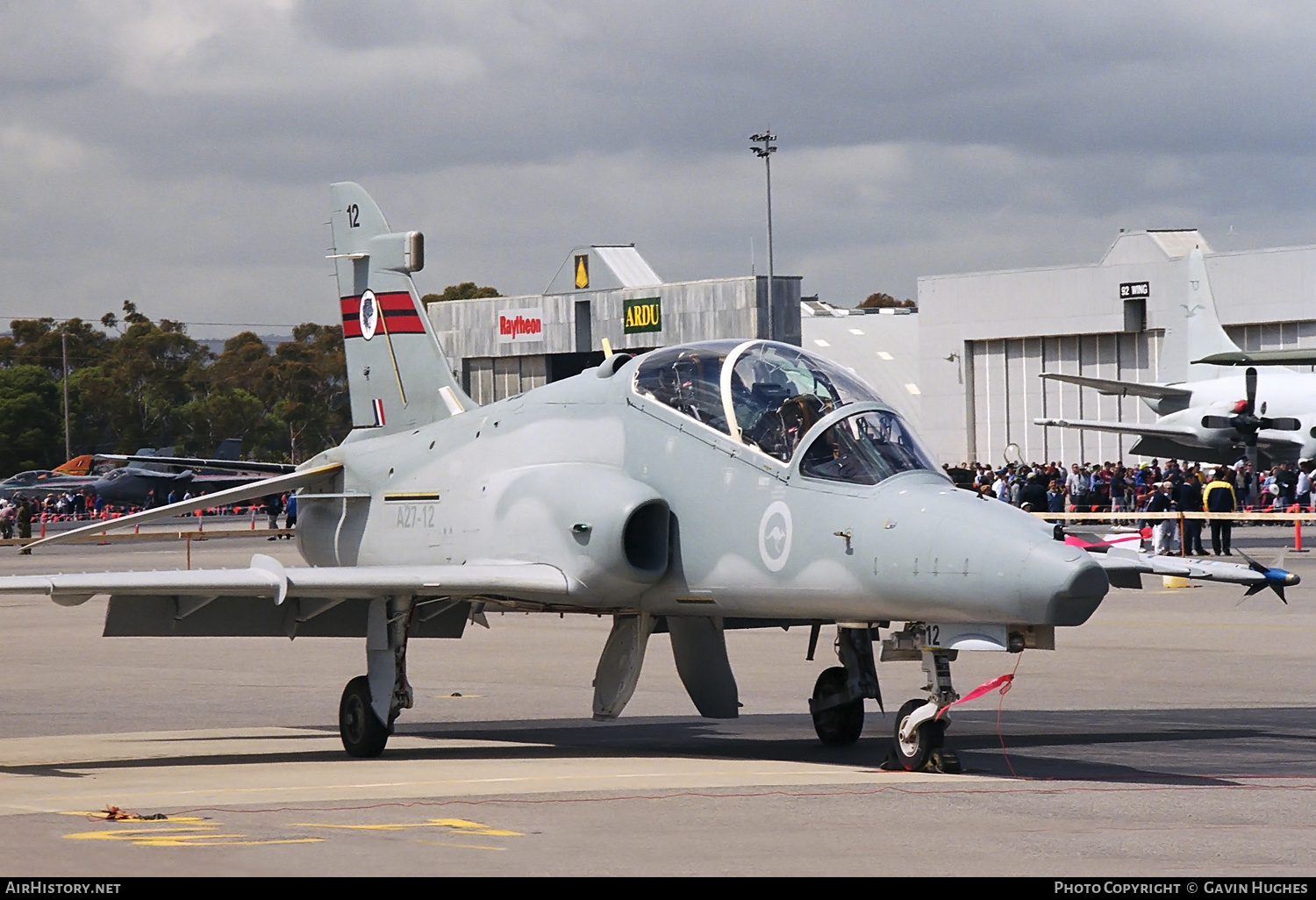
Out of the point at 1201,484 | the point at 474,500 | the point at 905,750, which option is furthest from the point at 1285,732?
the point at 1201,484

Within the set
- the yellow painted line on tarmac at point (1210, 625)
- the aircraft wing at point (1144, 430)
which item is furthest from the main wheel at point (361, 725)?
the aircraft wing at point (1144, 430)

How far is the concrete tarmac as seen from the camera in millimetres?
7969

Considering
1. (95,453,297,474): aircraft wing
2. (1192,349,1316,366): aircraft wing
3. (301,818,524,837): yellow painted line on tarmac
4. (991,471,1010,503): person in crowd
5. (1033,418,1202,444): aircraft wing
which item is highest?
(1192,349,1316,366): aircraft wing

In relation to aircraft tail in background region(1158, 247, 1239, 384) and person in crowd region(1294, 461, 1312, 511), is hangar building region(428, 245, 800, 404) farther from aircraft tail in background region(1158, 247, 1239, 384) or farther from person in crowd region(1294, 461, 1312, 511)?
person in crowd region(1294, 461, 1312, 511)

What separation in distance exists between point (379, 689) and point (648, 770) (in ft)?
7.58

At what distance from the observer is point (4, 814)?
9.41 m

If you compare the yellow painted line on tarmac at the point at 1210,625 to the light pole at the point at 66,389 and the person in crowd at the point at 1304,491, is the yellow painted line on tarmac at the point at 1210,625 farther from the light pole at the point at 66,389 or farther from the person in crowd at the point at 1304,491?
the light pole at the point at 66,389

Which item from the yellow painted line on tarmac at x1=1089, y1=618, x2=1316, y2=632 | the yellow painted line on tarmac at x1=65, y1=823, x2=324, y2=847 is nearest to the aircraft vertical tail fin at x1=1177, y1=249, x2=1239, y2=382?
the yellow painted line on tarmac at x1=1089, y1=618, x2=1316, y2=632

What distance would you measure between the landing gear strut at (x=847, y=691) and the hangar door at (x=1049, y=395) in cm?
5570

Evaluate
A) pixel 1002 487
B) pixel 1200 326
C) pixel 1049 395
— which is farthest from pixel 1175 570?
pixel 1049 395

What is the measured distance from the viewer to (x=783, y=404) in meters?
11.9

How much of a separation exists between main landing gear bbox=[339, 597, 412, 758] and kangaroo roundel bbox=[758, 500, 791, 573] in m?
2.90

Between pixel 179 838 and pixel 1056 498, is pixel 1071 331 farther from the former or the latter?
pixel 179 838

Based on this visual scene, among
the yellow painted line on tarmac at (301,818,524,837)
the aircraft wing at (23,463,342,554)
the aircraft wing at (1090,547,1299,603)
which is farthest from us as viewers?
the aircraft wing at (23,463,342,554)
